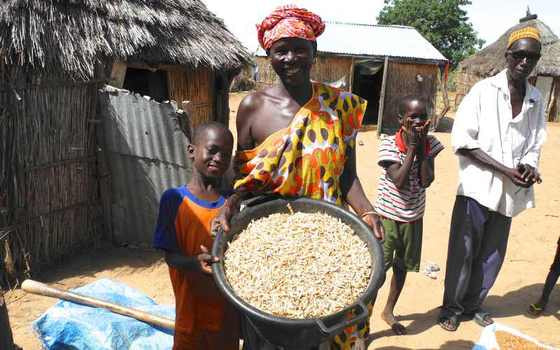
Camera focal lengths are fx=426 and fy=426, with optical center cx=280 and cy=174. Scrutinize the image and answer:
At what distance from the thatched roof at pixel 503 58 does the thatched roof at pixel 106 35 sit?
501 inches

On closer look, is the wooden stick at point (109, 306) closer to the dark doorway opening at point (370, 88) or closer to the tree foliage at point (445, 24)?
the dark doorway opening at point (370, 88)

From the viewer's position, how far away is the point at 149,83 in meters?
6.88

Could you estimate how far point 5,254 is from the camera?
12.6 ft

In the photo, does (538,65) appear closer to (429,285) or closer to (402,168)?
(429,285)

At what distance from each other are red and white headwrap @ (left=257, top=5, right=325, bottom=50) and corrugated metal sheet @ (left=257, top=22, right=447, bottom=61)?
11355mm

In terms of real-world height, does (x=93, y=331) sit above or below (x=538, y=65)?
below

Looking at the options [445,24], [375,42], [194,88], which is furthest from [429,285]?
[445,24]

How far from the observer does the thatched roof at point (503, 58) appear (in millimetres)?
14430

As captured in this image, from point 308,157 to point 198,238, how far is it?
0.61m

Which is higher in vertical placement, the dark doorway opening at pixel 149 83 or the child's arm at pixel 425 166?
the dark doorway opening at pixel 149 83

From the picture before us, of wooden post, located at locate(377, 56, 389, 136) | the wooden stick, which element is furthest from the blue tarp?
wooden post, located at locate(377, 56, 389, 136)

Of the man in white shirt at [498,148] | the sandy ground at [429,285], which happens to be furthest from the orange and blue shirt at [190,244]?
the man in white shirt at [498,148]

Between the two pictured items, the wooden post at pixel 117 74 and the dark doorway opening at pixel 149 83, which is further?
the dark doorway opening at pixel 149 83

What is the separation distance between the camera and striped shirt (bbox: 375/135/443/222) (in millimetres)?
2945
